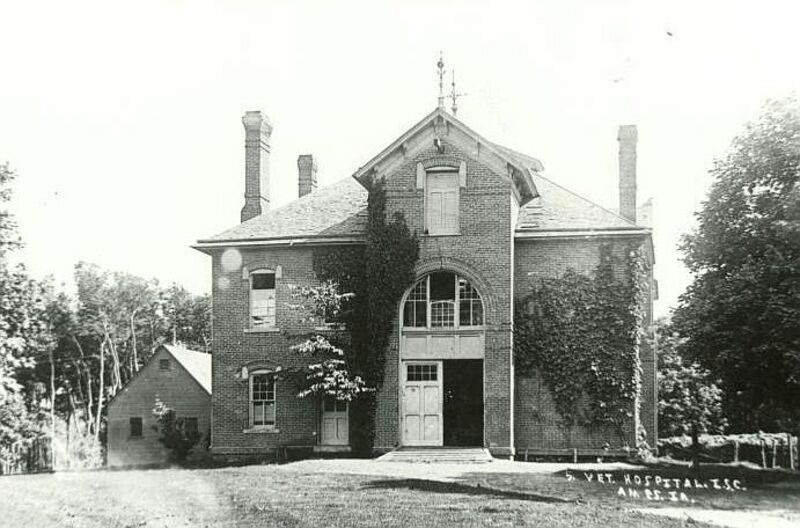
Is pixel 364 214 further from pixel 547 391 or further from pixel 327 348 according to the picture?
pixel 547 391

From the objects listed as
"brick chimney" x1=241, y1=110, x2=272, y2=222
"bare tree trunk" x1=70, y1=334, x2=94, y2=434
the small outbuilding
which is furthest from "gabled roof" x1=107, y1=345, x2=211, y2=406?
"brick chimney" x1=241, y1=110, x2=272, y2=222

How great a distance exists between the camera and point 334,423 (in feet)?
94.6

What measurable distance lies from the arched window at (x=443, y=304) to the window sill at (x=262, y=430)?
537 cm

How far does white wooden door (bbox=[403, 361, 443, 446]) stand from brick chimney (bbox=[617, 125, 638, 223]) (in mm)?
7721

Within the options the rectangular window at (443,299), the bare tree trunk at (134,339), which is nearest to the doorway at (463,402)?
the rectangular window at (443,299)

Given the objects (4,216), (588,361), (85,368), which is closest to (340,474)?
(588,361)

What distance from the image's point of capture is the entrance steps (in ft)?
81.5

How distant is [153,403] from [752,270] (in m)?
31.6

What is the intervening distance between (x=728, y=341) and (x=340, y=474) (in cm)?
1070

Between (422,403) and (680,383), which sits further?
(680,383)

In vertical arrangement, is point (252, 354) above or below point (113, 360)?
above

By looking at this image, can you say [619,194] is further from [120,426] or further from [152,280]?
[152,280]

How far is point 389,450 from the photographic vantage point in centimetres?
2662

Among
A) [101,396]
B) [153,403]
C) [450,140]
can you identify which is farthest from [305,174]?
[101,396]
